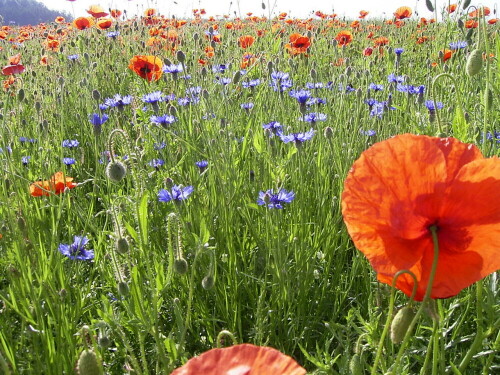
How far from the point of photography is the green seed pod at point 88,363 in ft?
2.70

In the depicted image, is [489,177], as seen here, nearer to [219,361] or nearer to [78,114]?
[219,361]

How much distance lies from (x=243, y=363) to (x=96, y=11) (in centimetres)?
444

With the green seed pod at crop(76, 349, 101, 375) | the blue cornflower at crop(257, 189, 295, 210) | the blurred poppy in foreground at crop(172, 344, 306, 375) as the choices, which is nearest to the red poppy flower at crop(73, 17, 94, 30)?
the blue cornflower at crop(257, 189, 295, 210)

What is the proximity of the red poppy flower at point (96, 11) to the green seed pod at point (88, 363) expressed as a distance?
4.08 metres

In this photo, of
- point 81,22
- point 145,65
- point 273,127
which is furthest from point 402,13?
point 273,127

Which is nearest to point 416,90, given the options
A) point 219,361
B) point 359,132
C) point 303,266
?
point 359,132

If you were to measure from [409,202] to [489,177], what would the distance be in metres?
0.11

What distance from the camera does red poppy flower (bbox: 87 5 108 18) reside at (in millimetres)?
4387

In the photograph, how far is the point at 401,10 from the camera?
5094mm

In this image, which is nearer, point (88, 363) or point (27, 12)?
point (88, 363)

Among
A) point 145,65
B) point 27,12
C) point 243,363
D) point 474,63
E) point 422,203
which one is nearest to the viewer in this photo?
point 243,363

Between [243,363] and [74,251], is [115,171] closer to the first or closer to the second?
[74,251]

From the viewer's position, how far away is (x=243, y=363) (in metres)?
0.50

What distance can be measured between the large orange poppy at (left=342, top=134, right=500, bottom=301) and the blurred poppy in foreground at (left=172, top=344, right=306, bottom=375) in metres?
0.25
